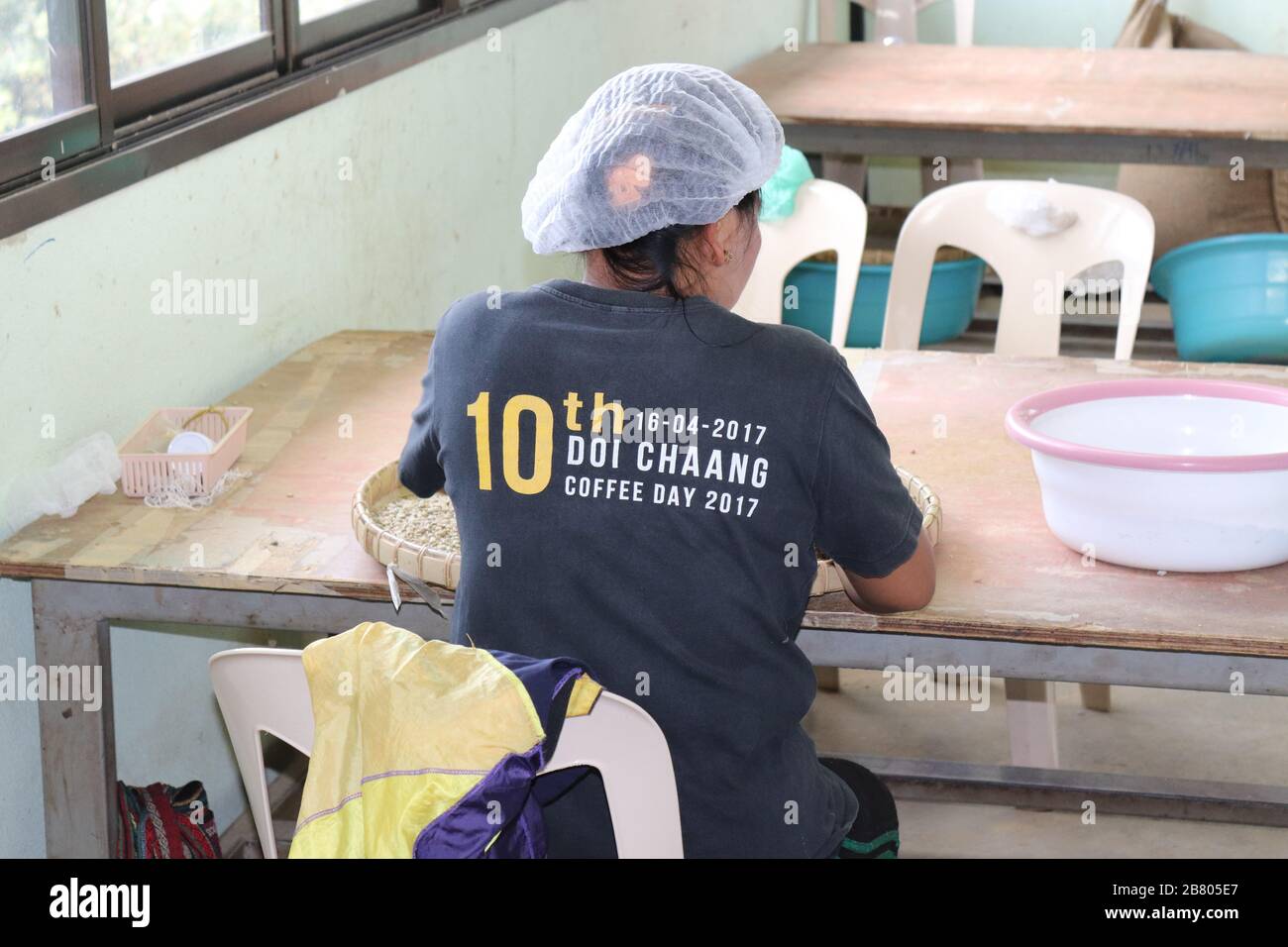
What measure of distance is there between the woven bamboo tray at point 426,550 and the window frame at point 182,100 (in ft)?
1.63

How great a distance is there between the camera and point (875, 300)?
363 centimetres

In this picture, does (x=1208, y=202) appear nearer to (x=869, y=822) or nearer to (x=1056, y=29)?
(x=1056, y=29)

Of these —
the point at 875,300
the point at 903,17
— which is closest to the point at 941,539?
the point at 875,300

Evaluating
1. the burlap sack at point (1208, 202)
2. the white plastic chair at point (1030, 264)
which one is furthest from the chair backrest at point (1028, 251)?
the burlap sack at point (1208, 202)

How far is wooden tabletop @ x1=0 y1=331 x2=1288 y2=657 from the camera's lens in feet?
4.72

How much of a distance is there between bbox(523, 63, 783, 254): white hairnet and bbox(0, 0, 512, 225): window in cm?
67

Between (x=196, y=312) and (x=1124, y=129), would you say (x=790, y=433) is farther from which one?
(x=1124, y=129)

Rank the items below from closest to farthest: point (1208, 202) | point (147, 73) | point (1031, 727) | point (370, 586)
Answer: point (370, 586) < point (147, 73) < point (1031, 727) < point (1208, 202)

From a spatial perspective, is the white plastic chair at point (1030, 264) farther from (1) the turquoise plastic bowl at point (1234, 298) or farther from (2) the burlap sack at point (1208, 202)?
(2) the burlap sack at point (1208, 202)

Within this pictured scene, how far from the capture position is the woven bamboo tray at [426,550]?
58.4 inches

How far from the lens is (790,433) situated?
125 cm

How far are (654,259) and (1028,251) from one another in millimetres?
1523
